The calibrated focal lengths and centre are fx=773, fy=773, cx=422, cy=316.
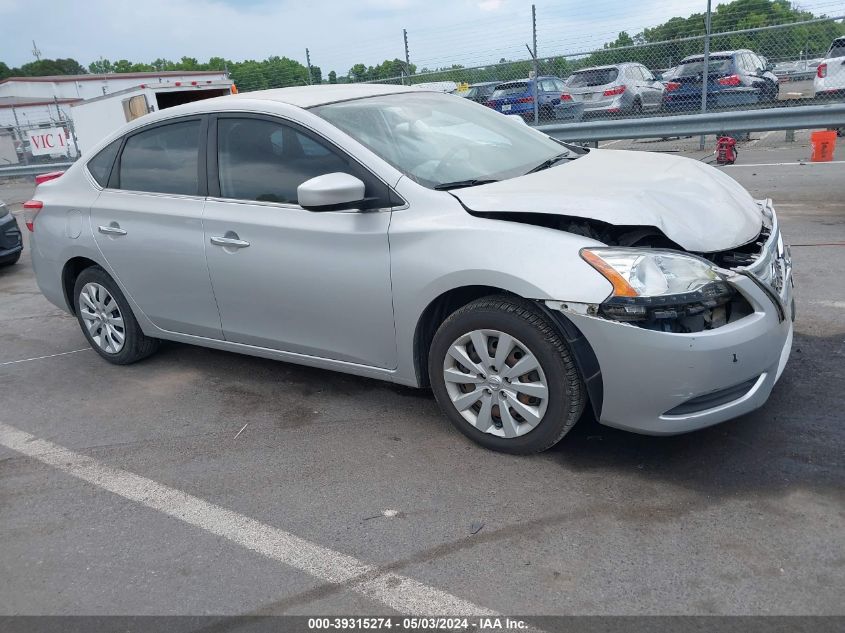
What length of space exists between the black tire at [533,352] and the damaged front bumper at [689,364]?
0.12m

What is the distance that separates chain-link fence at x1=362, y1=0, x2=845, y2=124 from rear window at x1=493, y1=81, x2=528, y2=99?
0.9 inches

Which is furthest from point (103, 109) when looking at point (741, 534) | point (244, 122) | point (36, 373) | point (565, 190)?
point (741, 534)

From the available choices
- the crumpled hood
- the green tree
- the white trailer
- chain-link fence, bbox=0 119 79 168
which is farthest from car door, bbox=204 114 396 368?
the green tree

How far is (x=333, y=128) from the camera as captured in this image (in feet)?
13.0

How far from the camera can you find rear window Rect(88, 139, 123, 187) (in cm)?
505

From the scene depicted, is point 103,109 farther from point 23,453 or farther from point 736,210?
point 736,210

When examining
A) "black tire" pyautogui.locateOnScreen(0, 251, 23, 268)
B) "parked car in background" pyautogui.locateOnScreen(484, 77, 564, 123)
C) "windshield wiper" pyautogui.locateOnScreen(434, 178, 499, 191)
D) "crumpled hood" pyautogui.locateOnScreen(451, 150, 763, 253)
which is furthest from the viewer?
"parked car in background" pyautogui.locateOnScreen(484, 77, 564, 123)

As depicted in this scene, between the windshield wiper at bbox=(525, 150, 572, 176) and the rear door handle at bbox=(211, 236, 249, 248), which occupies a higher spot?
the windshield wiper at bbox=(525, 150, 572, 176)

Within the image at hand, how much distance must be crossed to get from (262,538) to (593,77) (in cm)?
1321

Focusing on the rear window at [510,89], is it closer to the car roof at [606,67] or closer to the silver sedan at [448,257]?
the car roof at [606,67]

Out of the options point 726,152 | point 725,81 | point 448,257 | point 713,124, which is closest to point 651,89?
point 725,81

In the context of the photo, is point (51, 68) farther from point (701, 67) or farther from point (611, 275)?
point (611, 275)

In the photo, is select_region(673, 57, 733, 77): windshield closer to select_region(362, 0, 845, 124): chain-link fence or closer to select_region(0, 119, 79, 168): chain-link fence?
select_region(362, 0, 845, 124): chain-link fence

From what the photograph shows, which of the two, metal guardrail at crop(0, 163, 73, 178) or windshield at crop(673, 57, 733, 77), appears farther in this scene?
metal guardrail at crop(0, 163, 73, 178)
